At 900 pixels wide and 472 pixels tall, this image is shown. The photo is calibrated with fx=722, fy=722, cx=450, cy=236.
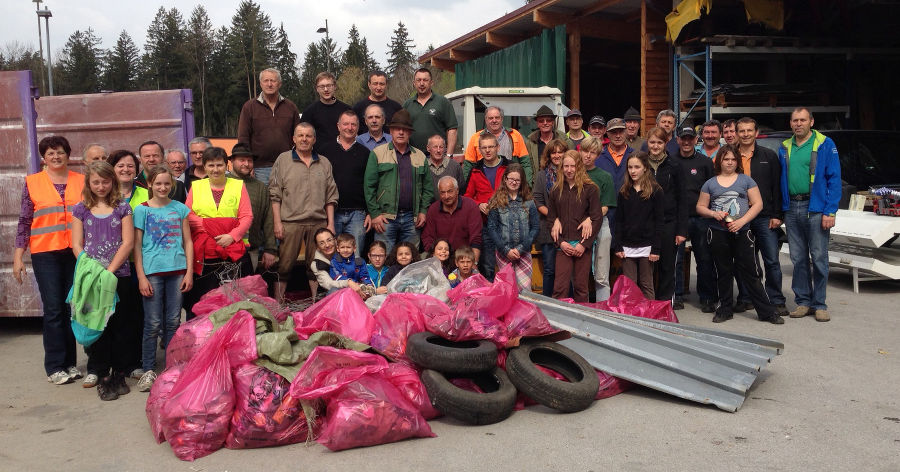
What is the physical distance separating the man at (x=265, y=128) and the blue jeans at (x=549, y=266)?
2.83 m

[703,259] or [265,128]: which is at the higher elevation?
[265,128]

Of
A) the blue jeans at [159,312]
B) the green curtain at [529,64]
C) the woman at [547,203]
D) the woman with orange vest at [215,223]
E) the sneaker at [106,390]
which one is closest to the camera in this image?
the sneaker at [106,390]

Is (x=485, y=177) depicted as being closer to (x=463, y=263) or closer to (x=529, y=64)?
(x=463, y=263)

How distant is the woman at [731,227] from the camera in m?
7.11

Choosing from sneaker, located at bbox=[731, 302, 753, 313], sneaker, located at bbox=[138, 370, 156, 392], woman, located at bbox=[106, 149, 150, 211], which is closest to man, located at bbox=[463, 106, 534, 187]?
sneaker, located at bbox=[731, 302, 753, 313]

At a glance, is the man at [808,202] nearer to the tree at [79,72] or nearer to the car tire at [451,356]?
the car tire at [451,356]

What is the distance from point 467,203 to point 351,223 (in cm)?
115

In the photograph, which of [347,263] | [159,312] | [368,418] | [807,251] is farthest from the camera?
[807,251]

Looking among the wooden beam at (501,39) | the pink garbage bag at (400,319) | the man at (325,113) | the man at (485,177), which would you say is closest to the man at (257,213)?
the man at (325,113)

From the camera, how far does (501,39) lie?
21.0 m

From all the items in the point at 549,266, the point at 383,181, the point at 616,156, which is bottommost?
the point at 549,266

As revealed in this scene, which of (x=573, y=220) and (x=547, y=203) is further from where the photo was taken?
(x=547, y=203)

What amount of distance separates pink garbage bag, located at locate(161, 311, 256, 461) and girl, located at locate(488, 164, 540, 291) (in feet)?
10.4

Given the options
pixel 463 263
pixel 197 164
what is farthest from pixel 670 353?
pixel 197 164
